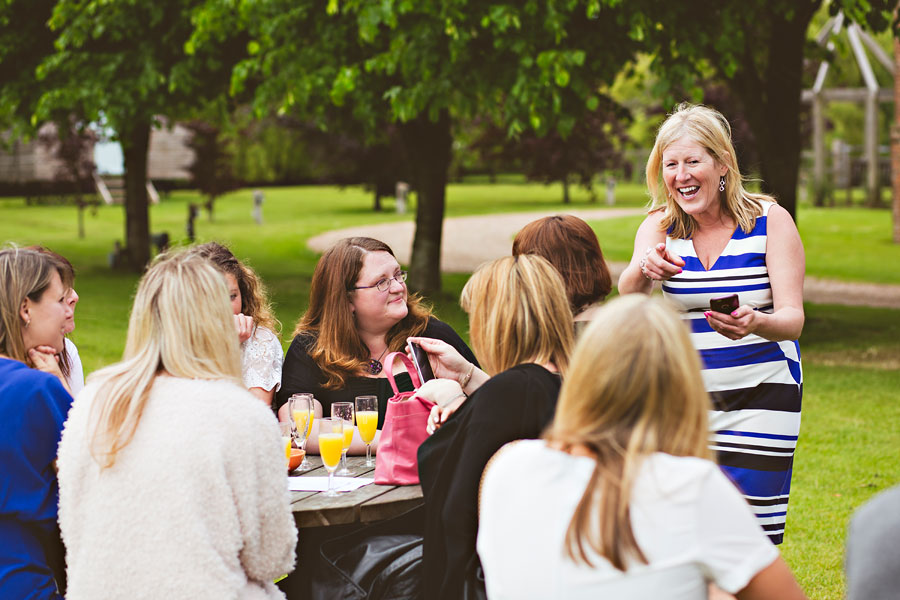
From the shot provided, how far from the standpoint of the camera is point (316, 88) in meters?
12.4

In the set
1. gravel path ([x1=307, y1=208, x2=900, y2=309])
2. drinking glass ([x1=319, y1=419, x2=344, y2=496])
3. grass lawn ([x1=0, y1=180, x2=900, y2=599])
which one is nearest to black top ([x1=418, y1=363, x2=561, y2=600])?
drinking glass ([x1=319, y1=419, x2=344, y2=496])

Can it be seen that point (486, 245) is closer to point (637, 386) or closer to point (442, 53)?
point (442, 53)

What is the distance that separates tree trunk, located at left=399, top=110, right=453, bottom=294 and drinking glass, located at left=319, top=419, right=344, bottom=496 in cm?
1179

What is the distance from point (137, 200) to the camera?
65.6ft

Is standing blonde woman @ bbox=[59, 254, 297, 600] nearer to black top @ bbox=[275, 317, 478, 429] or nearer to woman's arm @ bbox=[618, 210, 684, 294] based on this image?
black top @ bbox=[275, 317, 478, 429]

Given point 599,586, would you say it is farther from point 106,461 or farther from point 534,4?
point 534,4

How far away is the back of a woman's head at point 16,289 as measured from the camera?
3449 millimetres

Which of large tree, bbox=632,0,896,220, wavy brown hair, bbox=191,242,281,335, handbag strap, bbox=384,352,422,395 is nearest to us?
handbag strap, bbox=384,352,422,395

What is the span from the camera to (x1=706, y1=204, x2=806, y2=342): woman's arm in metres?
3.73

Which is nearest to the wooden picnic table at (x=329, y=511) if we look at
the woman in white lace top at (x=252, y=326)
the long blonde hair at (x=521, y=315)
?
the woman in white lace top at (x=252, y=326)

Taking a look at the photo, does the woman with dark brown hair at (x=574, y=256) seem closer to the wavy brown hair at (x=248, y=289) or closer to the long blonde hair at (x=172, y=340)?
the long blonde hair at (x=172, y=340)

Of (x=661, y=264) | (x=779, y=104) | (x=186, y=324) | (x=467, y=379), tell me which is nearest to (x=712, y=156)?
(x=661, y=264)

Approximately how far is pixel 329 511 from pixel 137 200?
17653 millimetres

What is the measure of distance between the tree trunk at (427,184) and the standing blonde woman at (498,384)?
12486 millimetres
